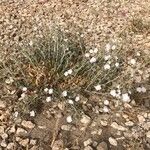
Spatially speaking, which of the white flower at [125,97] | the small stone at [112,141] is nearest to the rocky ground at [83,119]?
the small stone at [112,141]

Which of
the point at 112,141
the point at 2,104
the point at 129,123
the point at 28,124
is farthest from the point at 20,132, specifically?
the point at 129,123

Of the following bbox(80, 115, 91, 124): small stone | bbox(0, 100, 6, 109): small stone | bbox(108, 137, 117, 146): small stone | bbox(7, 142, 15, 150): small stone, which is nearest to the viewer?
bbox(7, 142, 15, 150): small stone

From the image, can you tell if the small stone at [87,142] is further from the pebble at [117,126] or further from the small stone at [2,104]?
the small stone at [2,104]

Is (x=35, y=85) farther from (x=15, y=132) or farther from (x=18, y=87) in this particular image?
(x=15, y=132)

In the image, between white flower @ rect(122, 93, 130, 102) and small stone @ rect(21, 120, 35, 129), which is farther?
white flower @ rect(122, 93, 130, 102)

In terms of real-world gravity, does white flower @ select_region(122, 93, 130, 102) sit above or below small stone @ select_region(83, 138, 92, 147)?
above

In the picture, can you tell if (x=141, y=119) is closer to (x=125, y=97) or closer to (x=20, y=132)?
(x=125, y=97)

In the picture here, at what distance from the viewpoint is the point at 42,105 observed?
198 inches

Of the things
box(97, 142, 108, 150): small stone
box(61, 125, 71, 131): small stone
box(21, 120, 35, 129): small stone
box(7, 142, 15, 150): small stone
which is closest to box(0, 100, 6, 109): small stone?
box(21, 120, 35, 129): small stone

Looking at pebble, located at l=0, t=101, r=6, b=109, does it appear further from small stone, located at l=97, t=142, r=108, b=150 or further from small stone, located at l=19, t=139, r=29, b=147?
small stone, located at l=97, t=142, r=108, b=150

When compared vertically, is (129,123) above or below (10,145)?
below

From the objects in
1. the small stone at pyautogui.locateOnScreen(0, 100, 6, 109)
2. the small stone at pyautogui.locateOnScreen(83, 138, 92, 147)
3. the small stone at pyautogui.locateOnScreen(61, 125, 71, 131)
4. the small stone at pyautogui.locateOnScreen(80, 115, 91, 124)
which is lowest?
the small stone at pyautogui.locateOnScreen(83, 138, 92, 147)

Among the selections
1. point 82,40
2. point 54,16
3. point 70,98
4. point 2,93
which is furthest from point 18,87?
point 54,16

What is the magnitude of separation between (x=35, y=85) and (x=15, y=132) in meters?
0.74
